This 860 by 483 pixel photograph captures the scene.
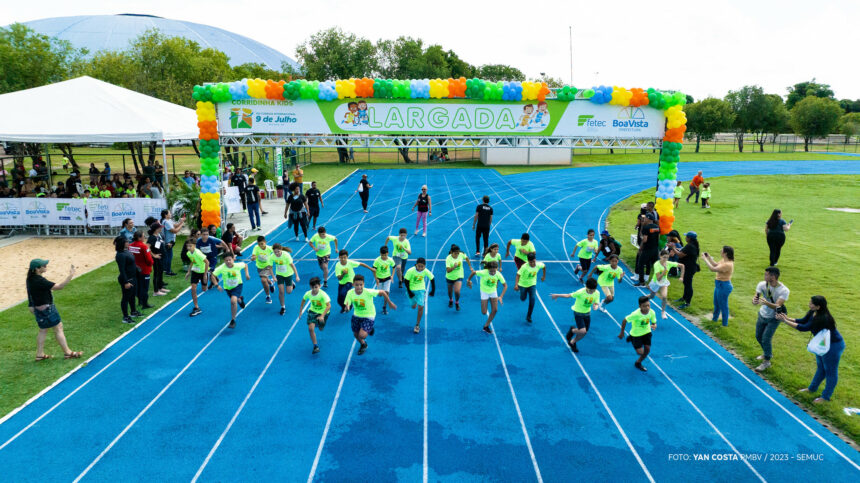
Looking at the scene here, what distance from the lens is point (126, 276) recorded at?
981 cm

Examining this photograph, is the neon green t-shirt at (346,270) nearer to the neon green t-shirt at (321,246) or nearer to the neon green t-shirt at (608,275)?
the neon green t-shirt at (321,246)

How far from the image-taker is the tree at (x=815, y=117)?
60219 mm

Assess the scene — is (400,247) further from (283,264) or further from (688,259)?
(688,259)

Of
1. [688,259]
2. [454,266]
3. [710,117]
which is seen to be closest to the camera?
[454,266]

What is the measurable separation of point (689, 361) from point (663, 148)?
7.93 metres

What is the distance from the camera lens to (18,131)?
16.8m

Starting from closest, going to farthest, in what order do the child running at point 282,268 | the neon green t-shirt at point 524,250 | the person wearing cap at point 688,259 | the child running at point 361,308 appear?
the child running at point 361,308 < the child running at point 282,268 < the person wearing cap at point 688,259 < the neon green t-shirt at point 524,250

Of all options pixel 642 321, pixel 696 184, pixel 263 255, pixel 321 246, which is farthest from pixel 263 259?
pixel 696 184

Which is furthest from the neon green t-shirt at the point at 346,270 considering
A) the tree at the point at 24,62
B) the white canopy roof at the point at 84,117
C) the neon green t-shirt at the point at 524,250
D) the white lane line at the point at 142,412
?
the tree at the point at 24,62

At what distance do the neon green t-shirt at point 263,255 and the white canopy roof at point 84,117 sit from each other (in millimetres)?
8976

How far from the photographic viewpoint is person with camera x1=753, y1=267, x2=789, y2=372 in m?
7.87

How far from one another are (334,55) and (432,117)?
3899 centimetres

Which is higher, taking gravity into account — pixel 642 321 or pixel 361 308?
pixel 361 308

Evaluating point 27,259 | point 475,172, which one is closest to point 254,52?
point 475,172
